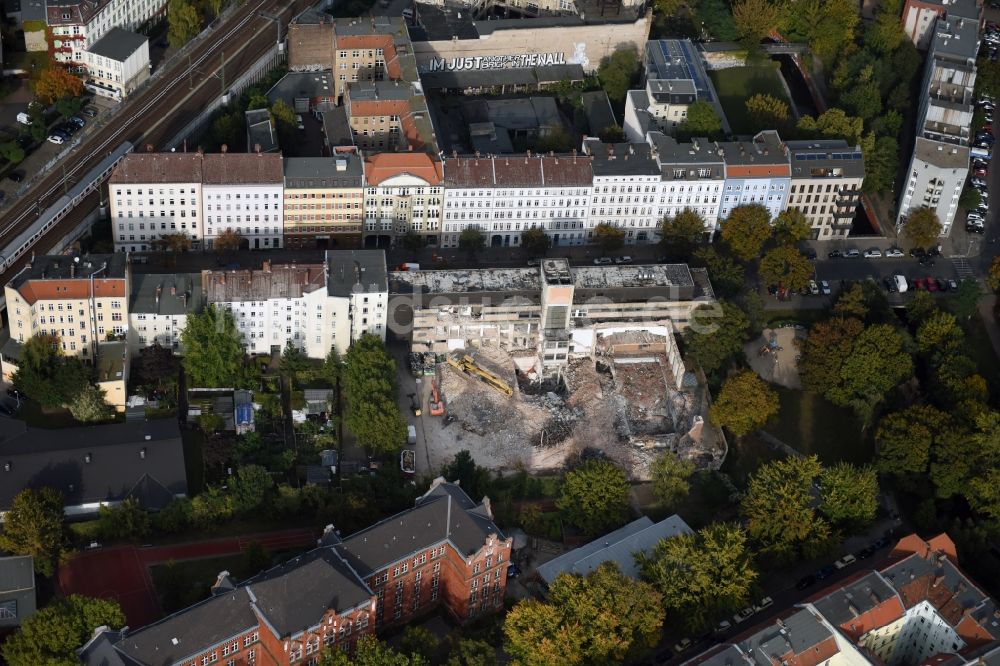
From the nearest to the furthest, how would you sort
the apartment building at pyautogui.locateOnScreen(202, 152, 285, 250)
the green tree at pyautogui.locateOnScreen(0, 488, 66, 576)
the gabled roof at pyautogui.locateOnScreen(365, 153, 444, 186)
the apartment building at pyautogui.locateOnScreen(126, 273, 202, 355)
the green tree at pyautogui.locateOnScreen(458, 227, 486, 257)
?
the green tree at pyautogui.locateOnScreen(0, 488, 66, 576)
the apartment building at pyautogui.locateOnScreen(126, 273, 202, 355)
the apartment building at pyautogui.locateOnScreen(202, 152, 285, 250)
the gabled roof at pyautogui.locateOnScreen(365, 153, 444, 186)
the green tree at pyautogui.locateOnScreen(458, 227, 486, 257)

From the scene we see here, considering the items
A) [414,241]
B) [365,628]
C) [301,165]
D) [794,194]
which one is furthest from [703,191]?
[365,628]

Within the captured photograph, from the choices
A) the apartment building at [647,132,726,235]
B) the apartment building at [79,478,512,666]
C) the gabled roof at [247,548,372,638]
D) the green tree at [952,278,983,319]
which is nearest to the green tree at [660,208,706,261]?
the apartment building at [647,132,726,235]

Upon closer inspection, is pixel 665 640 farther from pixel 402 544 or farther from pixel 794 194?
pixel 794 194

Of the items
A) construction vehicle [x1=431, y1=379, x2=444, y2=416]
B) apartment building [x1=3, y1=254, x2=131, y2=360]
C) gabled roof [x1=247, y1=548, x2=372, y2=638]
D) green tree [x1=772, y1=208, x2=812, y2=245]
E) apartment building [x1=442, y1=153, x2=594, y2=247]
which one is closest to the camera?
gabled roof [x1=247, y1=548, x2=372, y2=638]

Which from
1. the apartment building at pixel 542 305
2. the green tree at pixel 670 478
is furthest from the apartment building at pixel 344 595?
the apartment building at pixel 542 305

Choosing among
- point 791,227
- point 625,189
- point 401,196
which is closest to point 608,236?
point 625,189

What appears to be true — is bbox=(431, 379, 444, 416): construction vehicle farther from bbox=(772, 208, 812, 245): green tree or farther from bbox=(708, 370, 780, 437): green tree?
bbox=(772, 208, 812, 245): green tree

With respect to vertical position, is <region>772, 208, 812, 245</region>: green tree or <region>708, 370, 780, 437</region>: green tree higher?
<region>772, 208, 812, 245</region>: green tree

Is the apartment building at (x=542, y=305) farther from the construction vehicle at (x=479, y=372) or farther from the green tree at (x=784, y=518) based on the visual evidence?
the green tree at (x=784, y=518)

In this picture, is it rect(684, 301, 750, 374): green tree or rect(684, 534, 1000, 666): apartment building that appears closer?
rect(684, 534, 1000, 666): apartment building
